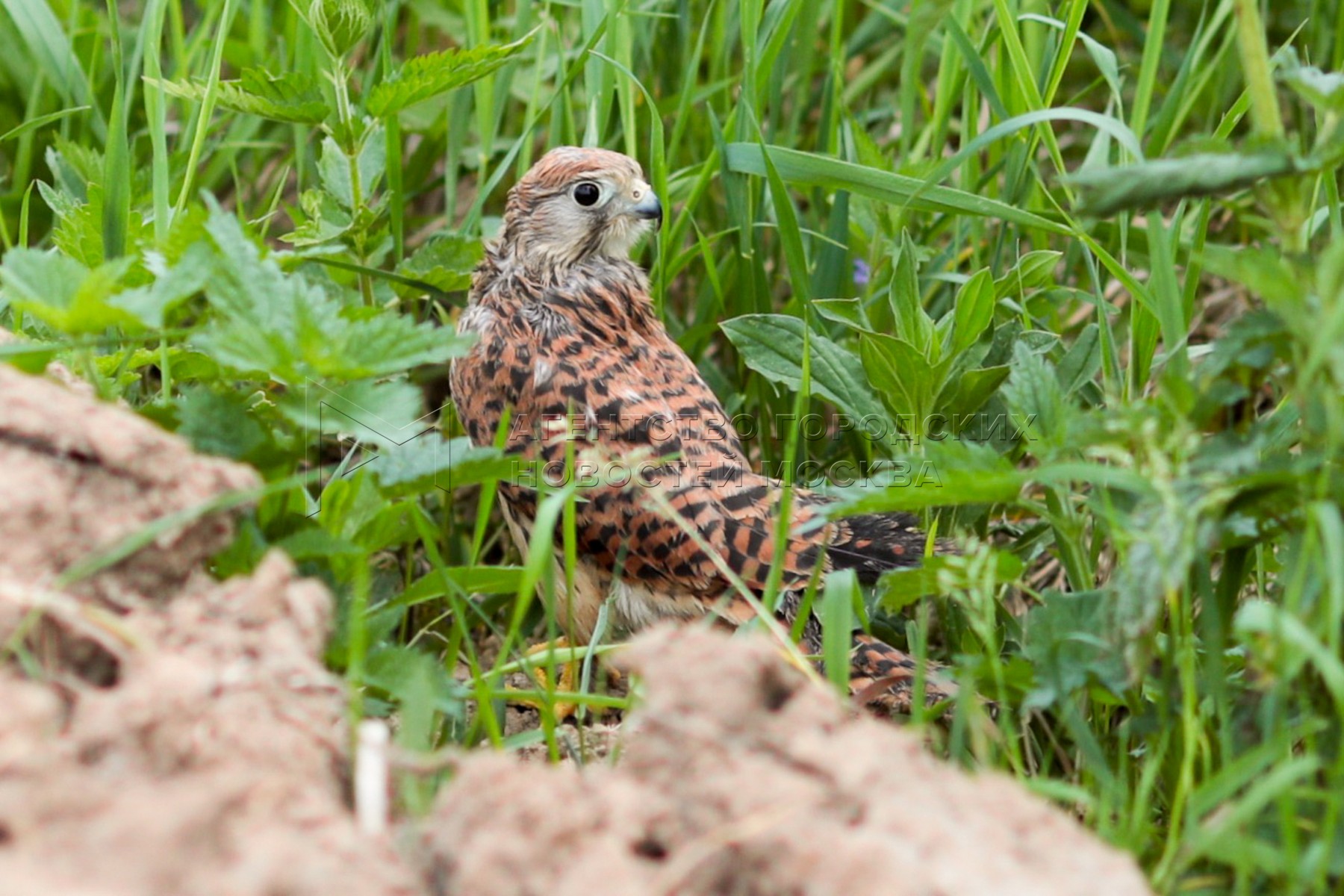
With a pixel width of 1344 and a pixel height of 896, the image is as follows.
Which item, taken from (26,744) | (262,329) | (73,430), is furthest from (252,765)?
(262,329)

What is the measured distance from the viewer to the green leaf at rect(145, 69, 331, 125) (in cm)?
331

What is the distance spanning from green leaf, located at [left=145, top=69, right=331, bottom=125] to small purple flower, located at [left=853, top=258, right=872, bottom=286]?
1493mm

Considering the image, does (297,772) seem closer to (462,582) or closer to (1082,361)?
(462,582)

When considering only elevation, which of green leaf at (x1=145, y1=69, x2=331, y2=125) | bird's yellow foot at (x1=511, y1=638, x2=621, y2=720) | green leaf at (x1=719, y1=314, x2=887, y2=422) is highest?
green leaf at (x1=145, y1=69, x2=331, y2=125)

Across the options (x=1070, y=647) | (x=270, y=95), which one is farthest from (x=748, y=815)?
(x=270, y=95)

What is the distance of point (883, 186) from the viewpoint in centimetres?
337

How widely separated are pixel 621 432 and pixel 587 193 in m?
0.79

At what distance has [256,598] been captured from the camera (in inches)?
75.3

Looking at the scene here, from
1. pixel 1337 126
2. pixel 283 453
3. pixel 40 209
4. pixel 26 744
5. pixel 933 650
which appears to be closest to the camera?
pixel 26 744

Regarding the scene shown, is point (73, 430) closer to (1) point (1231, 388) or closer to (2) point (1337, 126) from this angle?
(1) point (1231, 388)

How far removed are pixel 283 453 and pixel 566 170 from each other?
5.97ft

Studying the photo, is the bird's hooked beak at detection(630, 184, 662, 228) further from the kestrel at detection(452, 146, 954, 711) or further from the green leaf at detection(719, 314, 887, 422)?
the green leaf at detection(719, 314, 887, 422)

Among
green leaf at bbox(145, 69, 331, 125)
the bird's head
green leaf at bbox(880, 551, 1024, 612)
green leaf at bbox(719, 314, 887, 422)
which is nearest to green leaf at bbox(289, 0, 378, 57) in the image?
green leaf at bbox(145, 69, 331, 125)

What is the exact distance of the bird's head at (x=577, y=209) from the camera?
3.88 metres
